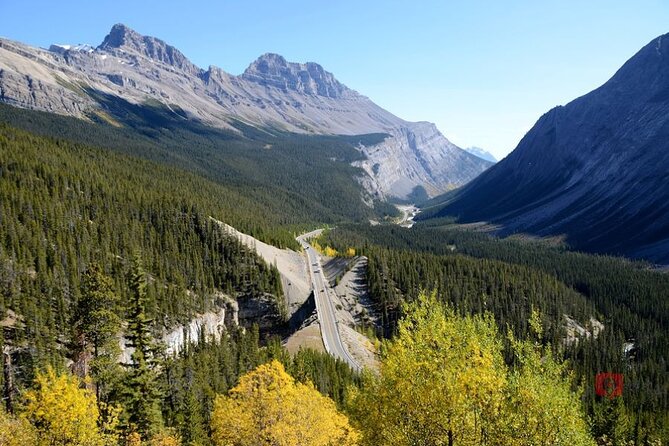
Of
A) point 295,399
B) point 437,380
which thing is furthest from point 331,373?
point 437,380

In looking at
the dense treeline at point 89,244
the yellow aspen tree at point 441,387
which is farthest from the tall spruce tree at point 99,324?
the yellow aspen tree at point 441,387

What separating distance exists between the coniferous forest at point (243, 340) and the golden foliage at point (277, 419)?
0.13 meters

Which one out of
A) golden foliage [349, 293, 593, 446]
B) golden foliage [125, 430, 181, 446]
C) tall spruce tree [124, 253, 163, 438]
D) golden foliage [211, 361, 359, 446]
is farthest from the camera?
tall spruce tree [124, 253, 163, 438]

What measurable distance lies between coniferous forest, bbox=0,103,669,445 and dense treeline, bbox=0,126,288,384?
0.49 metres

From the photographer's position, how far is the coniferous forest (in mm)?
21922

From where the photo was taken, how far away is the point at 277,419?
31031 mm

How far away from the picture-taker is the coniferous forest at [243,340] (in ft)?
71.9

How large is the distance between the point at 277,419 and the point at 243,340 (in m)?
66.9

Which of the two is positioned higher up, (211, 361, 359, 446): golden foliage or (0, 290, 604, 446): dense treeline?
(0, 290, 604, 446): dense treeline

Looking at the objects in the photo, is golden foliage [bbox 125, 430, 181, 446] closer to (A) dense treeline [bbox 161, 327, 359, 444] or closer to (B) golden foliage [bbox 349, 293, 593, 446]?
(A) dense treeline [bbox 161, 327, 359, 444]

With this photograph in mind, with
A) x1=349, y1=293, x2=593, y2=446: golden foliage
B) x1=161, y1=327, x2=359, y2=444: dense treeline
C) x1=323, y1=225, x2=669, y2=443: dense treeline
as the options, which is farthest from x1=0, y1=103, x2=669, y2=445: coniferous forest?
x1=323, y1=225, x2=669, y2=443: dense treeline

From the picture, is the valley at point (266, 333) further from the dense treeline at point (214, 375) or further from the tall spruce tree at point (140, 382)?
the dense treeline at point (214, 375)

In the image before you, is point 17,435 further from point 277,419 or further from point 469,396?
point 469,396

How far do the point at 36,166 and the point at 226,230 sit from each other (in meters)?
56.2
